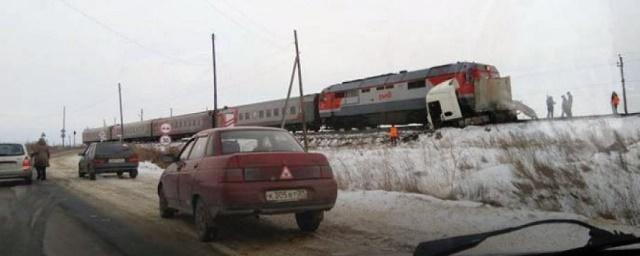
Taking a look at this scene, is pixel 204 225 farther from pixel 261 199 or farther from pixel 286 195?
pixel 286 195

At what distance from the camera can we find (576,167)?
8.56 meters

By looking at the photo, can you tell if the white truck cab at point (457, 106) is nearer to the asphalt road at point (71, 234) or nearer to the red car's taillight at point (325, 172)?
the red car's taillight at point (325, 172)

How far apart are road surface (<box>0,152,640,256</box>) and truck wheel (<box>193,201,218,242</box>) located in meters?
0.11

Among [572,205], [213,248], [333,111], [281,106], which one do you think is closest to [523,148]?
[572,205]

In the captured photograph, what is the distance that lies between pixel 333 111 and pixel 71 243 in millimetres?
26698

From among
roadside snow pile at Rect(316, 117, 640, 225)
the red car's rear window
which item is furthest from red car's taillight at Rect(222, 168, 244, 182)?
roadside snow pile at Rect(316, 117, 640, 225)

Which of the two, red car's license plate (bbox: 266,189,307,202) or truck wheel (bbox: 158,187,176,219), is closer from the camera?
red car's license plate (bbox: 266,189,307,202)

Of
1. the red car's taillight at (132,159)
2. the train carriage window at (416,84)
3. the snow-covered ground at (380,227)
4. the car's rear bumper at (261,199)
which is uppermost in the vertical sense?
the train carriage window at (416,84)

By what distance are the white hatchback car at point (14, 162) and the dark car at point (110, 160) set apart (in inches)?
95.5

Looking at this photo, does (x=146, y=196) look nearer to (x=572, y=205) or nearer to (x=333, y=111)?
(x=572, y=205)

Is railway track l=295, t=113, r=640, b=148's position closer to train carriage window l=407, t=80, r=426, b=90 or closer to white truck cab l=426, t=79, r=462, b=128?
white truck cab l=426, t=79, r=462, b=128

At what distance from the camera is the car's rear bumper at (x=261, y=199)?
648cm

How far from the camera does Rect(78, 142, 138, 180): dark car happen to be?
2019cm

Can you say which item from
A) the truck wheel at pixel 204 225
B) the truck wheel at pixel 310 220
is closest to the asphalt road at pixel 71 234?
the truck wheel at pixel 204 225
